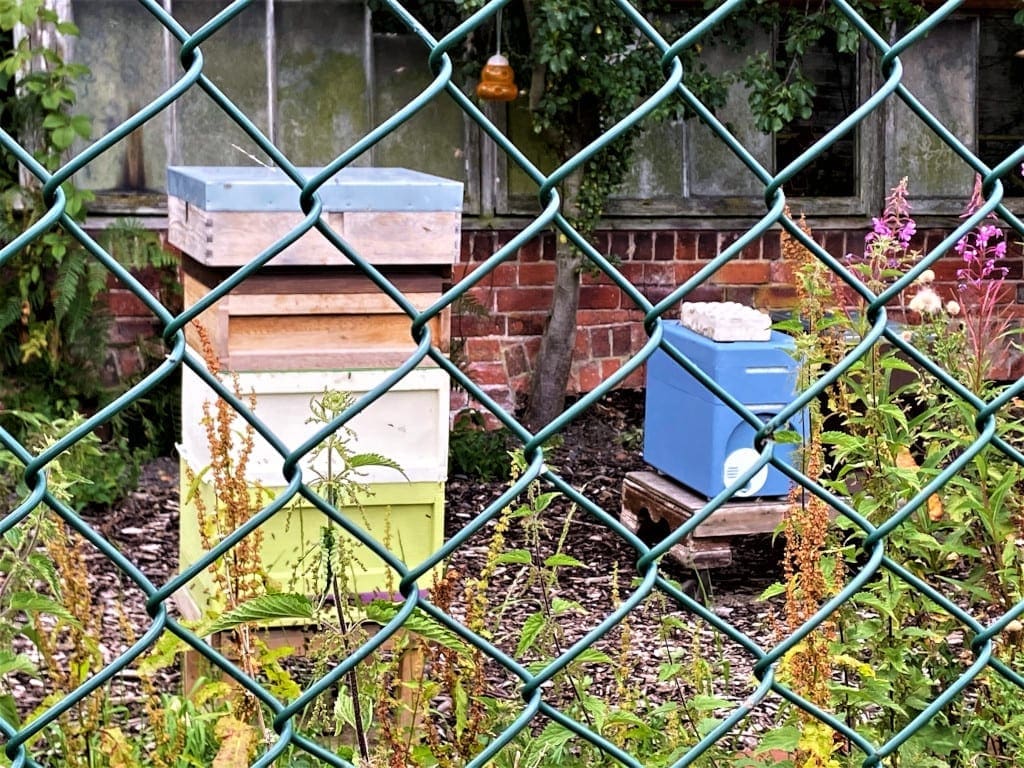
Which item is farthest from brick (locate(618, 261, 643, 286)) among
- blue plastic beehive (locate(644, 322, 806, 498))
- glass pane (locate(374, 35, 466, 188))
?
blue plastic beehive (locate(644, 322, 806, 498))

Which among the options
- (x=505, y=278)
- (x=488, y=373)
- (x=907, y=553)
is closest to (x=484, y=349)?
(x=488, y=373)

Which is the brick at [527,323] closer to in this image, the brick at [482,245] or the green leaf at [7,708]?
the brick at [482,245]

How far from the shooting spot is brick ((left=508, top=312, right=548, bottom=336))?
21.7ft

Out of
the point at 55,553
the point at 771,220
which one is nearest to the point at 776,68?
the point at 55,553

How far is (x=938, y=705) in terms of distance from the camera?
4.97ft

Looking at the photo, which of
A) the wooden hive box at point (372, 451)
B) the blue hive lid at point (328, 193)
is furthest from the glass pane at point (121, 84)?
the wooden hive box at point (372, 451)

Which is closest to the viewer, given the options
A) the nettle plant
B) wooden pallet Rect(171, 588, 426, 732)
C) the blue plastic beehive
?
the nettle plant

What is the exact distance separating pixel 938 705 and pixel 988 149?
619cm

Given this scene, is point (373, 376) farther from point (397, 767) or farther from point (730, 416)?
point (730, 416)

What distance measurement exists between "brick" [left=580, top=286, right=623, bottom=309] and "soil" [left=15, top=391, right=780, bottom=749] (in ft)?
1.91

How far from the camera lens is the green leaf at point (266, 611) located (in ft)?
4.87

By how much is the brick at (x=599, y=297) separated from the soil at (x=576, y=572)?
→ 1.91 feet

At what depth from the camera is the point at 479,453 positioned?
601 cm

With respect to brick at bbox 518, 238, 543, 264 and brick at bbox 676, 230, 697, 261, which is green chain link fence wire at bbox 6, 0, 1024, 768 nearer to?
brick at bbox 518, 238, 543, 264
